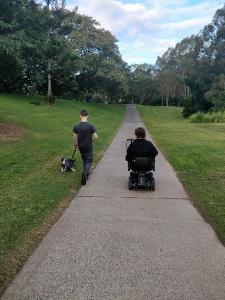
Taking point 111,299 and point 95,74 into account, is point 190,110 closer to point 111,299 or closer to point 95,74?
point 95,74

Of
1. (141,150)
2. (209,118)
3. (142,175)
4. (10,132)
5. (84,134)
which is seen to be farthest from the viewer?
(209,118)

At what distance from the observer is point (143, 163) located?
9969mm

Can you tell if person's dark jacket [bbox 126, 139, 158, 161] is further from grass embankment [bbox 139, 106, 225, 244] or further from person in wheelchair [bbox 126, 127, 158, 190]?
grass embankment [bbox 139, 106, 225, 244]

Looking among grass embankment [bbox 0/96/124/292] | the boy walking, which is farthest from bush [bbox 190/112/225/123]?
the boy walking

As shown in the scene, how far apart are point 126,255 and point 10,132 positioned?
1654cm

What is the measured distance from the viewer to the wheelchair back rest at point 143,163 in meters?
9.96

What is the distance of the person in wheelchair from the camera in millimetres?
9930

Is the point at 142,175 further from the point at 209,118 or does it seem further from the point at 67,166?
the point at 209,118

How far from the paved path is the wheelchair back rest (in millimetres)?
1120

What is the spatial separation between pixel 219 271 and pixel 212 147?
1420cm

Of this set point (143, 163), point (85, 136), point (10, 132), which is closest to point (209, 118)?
point (10, 132)

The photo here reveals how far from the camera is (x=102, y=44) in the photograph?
201 feet

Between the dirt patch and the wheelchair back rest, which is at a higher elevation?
the wheelchair back rest

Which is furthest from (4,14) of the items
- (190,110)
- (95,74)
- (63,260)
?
(95,74)
